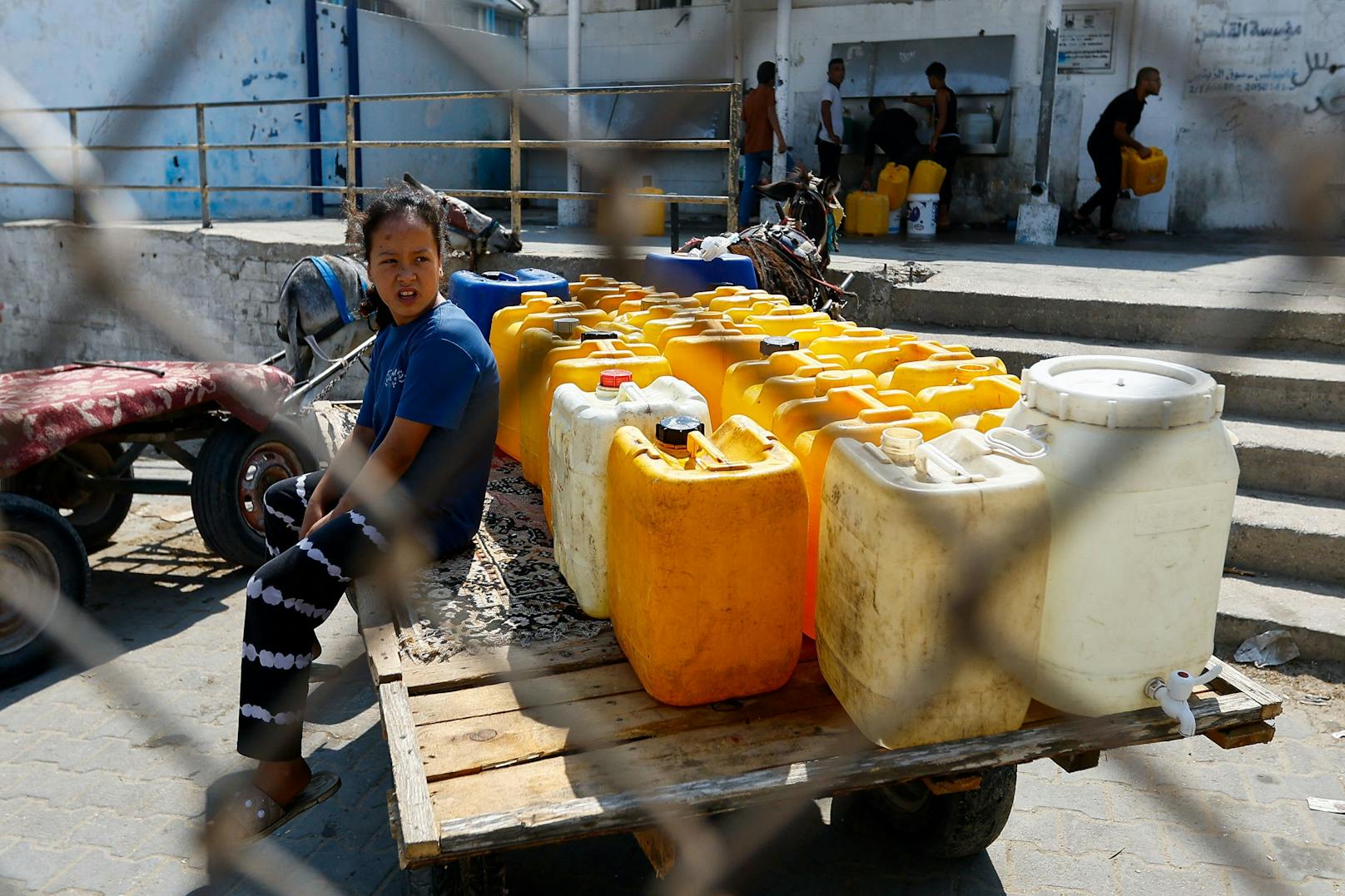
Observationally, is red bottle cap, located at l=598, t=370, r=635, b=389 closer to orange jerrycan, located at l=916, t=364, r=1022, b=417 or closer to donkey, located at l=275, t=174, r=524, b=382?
orange jerrycan, located at l=916, t=364, r=1022, b=417

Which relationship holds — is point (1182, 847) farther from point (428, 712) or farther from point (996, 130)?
point (996, 130)

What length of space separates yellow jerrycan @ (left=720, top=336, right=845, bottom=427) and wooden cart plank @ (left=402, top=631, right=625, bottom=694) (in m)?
0.73

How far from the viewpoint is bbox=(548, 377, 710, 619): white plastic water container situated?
222 cm

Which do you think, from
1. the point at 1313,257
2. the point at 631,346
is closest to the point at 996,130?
the point at 631,346

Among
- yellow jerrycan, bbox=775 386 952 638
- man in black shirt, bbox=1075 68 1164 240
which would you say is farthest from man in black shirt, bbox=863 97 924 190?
yellow jerrycan, bbox=775 386 952 638

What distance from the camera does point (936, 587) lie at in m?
1.74

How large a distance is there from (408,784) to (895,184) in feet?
31.4

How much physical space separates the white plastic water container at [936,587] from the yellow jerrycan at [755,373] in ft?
2.28

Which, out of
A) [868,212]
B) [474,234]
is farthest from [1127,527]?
[868,212]

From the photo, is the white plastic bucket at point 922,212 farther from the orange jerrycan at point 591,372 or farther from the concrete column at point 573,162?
the orange jerrycan at point 591,372

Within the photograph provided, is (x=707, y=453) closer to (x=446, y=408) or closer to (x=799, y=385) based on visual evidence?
(x=799, y=385)

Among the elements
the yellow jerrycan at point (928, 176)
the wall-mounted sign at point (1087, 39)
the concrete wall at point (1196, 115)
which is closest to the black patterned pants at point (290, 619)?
the concrete wall at point (1196, 115)

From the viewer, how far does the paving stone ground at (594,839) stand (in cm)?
258

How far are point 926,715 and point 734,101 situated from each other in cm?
437
